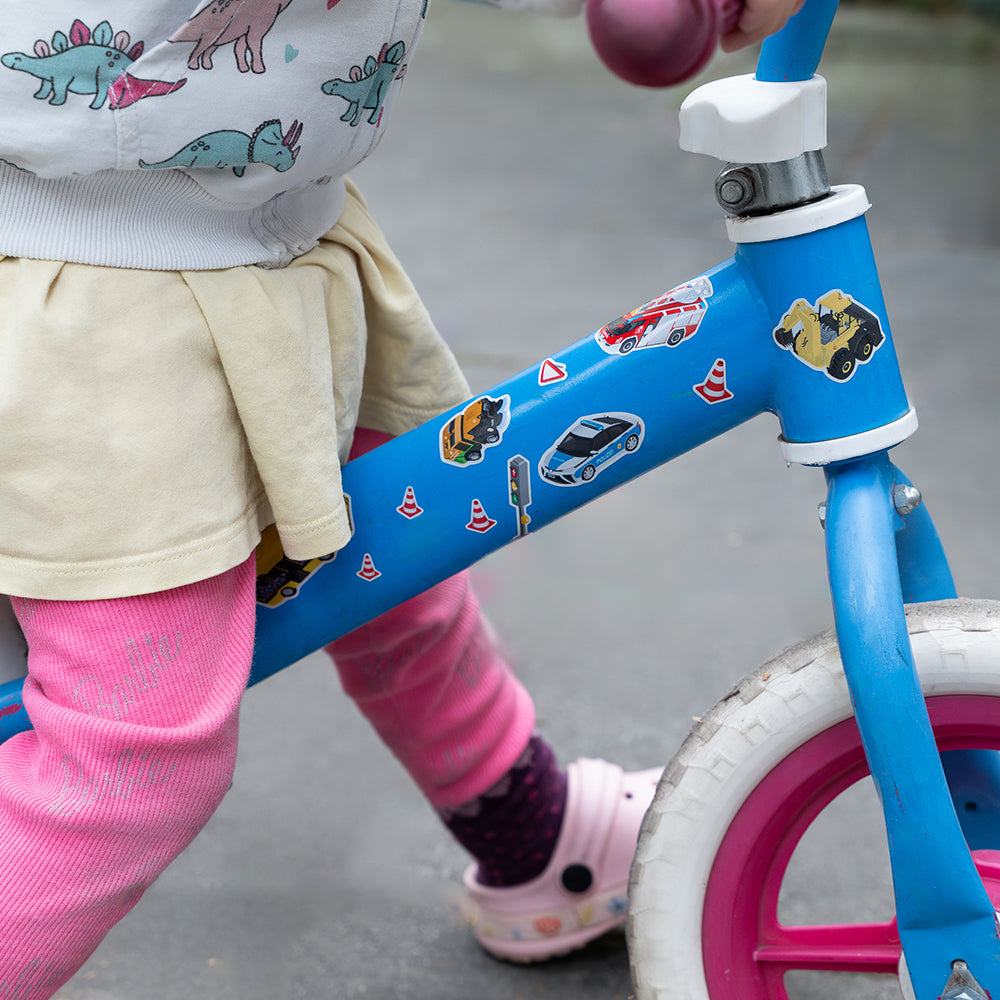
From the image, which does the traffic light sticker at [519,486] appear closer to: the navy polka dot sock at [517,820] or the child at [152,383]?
the child at [152,383]

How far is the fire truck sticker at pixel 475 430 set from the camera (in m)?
0.83

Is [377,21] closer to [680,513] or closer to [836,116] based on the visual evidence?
[680,513]

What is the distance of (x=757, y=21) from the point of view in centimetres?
59

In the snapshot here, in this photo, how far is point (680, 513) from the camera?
2.03 meters

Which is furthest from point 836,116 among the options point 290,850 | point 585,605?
point 290,850

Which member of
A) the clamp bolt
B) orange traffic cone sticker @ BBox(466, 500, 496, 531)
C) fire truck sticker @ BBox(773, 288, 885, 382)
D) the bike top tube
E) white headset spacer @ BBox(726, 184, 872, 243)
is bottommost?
orange traffic cone sticker @ BBox(466, 500, 496, 531)

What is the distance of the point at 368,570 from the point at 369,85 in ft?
1.05

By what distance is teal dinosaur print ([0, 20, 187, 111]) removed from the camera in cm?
67

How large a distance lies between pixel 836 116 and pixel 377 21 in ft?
11.7

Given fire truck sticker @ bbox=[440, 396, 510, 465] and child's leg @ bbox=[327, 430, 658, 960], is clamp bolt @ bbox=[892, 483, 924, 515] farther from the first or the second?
child's leg @ bbox=[327, 430, 658, 960]

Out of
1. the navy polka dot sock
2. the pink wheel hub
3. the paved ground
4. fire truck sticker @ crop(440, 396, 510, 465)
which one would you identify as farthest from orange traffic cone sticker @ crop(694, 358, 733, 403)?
the paved ground

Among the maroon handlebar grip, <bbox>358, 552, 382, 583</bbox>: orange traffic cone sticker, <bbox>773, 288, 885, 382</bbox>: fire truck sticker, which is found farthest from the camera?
<bbox>358, 552, 382, 583</bbox>: orange traffic cone sticker

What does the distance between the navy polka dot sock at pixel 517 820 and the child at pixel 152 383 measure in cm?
40

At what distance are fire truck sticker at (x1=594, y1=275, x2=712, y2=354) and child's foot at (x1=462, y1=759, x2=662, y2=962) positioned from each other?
55 centimetres
